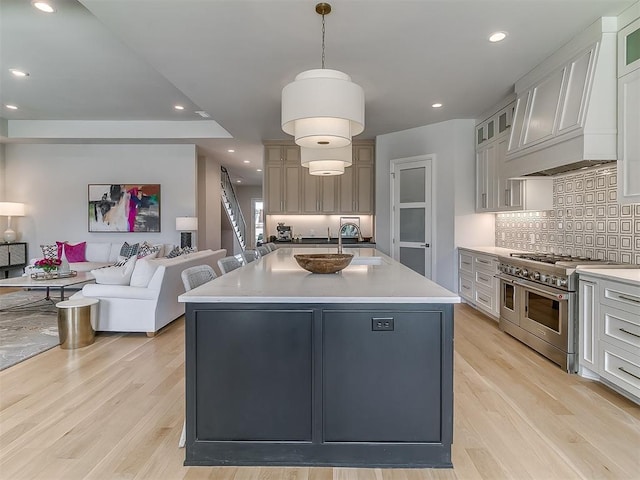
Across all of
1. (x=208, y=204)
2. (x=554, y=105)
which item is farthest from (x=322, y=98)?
(x=208, y=204)

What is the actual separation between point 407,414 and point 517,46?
324 cm

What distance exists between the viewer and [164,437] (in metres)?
2.13

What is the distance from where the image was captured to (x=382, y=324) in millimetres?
1814

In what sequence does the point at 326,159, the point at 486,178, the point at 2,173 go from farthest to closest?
the point at 2,173, the point at 486,178, the point at 326,159

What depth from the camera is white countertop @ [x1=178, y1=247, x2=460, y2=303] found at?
5.83ft

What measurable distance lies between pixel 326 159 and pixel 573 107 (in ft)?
6.97

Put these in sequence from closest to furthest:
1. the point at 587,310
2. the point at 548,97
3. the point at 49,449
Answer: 1. the point at 49,449
2. the point at 587,310
3. the point at 548,97

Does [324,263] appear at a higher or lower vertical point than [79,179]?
lower

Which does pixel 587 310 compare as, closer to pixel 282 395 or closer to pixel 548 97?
pixel 548 97

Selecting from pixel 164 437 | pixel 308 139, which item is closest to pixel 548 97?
pixel 308 139

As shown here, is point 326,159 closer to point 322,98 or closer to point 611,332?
point 322,98

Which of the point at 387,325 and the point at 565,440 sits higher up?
the point at 387,325

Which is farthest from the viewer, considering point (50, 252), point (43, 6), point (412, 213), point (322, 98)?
point (50, 252)

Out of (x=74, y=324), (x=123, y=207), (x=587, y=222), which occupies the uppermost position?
(x=123, y=207)
